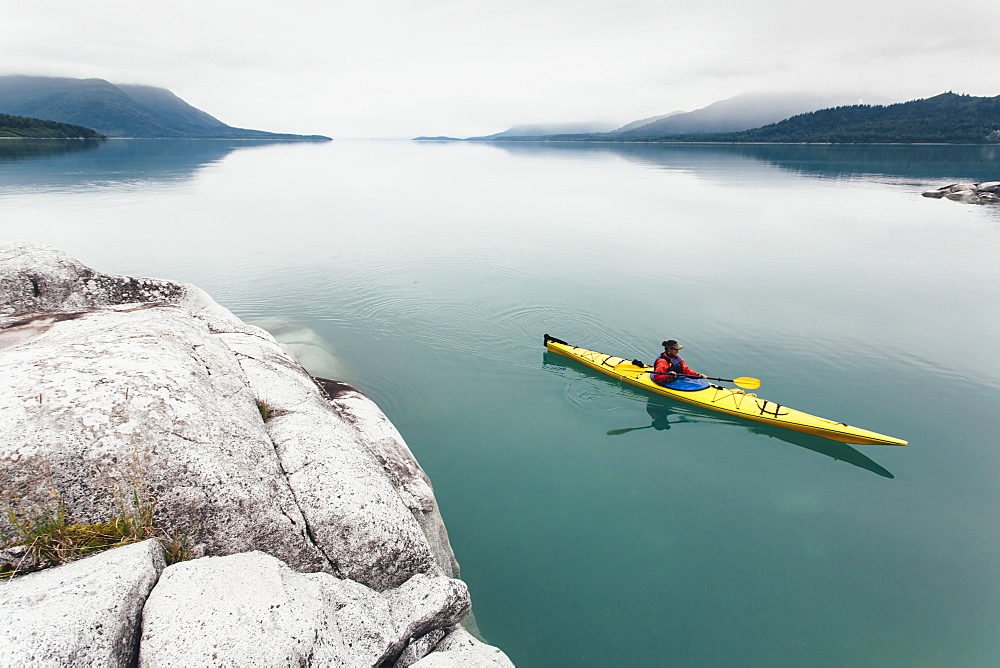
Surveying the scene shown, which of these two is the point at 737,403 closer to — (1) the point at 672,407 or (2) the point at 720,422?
(2) the point at 720,422

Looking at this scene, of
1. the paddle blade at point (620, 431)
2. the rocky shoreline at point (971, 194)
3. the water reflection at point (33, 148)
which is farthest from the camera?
→ the water reflection at point (33, 148)

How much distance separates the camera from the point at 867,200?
5984 cm

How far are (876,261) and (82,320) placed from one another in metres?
43.3

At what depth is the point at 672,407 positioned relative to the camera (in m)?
17.3

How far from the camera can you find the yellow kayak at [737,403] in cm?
1460

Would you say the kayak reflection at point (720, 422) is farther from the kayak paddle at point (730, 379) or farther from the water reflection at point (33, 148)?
the water reflection at point (33, 148)

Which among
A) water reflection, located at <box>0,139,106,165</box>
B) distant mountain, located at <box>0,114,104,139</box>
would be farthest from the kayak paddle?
distant mountain, located at <box>0,114,104,139</box>

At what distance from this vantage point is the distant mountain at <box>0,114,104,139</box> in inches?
5576

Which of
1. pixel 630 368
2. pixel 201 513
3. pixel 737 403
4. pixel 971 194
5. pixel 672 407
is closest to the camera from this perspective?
pixel 201 513

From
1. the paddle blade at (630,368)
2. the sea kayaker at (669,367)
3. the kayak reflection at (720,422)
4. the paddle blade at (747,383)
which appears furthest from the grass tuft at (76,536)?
the paddle blade at (747,383)

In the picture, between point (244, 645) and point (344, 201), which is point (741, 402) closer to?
point (244, 645)

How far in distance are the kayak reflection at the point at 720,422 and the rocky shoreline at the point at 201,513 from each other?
35.5 feet

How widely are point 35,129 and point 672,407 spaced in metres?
218

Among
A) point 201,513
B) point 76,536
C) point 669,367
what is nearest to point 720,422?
point 669,367
